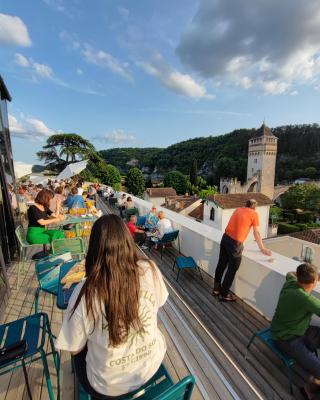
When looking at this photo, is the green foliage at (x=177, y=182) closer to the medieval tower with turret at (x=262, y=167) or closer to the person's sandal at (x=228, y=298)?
the medieval tower with turret at (x=262, y=167)

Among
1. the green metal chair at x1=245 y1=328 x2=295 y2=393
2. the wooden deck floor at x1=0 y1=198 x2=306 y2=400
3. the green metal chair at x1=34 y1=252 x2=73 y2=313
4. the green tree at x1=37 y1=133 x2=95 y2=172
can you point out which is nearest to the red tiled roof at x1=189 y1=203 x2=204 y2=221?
the green tree at x1=37 y1=133 x2=95 y2=172

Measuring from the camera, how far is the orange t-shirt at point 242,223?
305 cm

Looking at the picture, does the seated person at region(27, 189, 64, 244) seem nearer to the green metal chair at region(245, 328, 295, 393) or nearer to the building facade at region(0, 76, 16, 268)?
the building facade at region(0, 76, 16, 268)

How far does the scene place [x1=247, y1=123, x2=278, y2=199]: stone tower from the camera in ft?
168

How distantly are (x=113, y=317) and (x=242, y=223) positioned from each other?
2403 millimetres

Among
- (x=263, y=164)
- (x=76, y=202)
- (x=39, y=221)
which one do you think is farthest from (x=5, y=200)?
(x=263, y=164)

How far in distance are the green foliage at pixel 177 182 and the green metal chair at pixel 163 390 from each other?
182 feet

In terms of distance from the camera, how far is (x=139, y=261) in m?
1.29

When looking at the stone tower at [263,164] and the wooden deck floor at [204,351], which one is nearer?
the wooden deck floor at [204,351]

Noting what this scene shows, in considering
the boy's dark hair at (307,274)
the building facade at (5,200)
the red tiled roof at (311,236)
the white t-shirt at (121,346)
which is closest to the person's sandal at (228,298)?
the boy's dark hair at (307,274)

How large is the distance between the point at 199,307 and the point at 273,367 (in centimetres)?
115

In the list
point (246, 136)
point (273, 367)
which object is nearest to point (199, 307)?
point (273, 367)

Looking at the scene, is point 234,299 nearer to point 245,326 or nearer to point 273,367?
point 245,326

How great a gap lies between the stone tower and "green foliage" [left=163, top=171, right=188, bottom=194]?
15684 millimetres
